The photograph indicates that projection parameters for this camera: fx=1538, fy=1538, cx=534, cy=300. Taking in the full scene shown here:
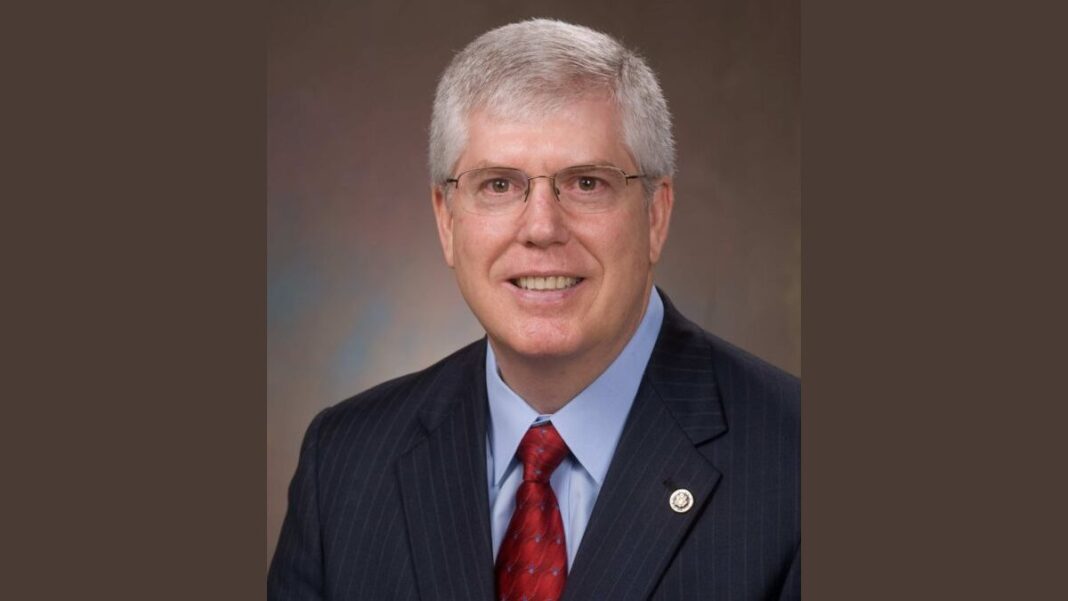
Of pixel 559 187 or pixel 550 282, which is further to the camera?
pixel 550 282

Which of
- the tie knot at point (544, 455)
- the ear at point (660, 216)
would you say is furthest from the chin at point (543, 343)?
the ear at point (660, 216)

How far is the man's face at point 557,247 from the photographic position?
16.9 feet

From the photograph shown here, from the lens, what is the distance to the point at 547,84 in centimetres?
514

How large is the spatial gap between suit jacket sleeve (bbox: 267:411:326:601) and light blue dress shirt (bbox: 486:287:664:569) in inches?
28.0

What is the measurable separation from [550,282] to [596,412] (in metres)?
0.53

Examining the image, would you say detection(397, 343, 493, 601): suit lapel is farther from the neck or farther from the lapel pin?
the lapel pin

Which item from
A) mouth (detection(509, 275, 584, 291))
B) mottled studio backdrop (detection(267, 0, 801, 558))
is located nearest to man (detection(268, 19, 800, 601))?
mouth (detection(509, 275, 584, 291))

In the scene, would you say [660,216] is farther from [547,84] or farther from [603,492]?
[603,492]

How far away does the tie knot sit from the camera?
5457mm

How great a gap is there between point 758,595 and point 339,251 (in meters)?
1.99

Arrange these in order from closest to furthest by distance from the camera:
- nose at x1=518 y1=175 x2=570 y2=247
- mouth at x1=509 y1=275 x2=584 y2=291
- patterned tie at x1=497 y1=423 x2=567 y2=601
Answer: nose at x1=518 y1=175 x2=570 y2=247, mouth at x1=509 y1=275 x2=584 y2=291, patterned tie at x1=497 y1=423 x2=567 y2=601

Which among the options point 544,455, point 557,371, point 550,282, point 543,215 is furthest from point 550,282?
point 544,455

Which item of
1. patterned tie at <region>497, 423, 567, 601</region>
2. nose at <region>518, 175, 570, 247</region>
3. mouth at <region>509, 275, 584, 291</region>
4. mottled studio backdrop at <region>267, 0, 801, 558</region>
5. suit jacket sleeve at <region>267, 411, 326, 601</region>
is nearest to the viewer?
nose at <region>518, 175, 570, 247</region>

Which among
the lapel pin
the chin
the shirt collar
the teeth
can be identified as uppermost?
the teeth
